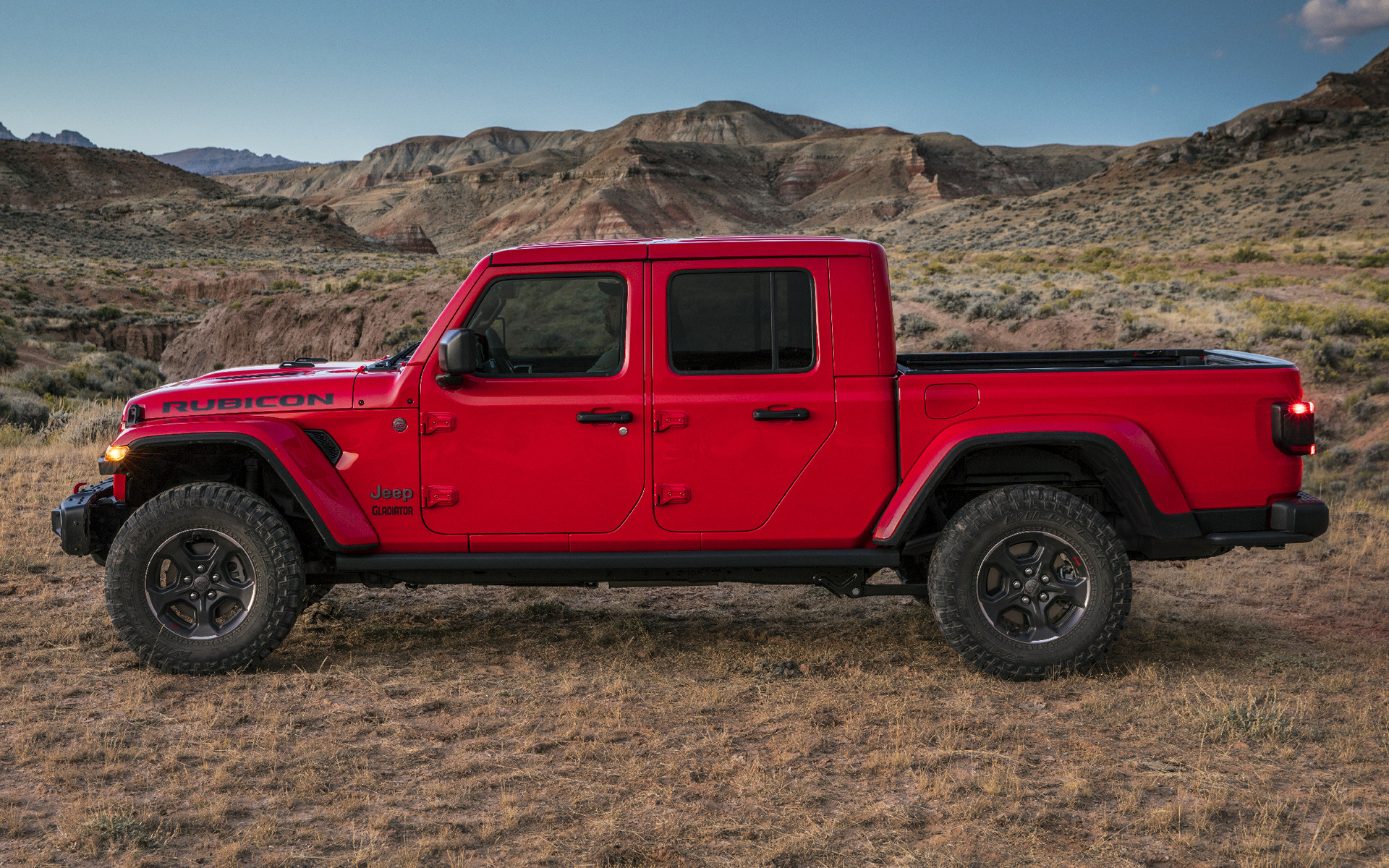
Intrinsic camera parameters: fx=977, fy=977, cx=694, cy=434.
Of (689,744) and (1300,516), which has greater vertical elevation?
(1300,516)

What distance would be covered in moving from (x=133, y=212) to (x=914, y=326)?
287 ft

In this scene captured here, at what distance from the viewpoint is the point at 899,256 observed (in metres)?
41.6

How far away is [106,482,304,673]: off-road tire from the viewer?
16.3 feet

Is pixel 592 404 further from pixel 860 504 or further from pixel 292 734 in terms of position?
pixel 292 734

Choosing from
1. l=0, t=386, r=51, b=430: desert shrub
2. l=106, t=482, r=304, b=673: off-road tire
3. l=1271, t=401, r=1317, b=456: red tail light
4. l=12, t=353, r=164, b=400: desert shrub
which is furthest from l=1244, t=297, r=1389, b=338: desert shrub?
l=12, t=353, r=164, b=400: desert shrub

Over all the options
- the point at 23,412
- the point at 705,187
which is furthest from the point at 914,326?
the point at 705,187

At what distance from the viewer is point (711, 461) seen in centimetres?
490

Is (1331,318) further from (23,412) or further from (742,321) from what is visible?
(23,412)

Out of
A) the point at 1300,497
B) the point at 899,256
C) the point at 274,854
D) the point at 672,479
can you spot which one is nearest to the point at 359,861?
the point at 274,854

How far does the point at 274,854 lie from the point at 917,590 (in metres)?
3.28

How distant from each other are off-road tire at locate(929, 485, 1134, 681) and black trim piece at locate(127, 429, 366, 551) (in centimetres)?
296

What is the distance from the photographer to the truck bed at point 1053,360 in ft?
18.3

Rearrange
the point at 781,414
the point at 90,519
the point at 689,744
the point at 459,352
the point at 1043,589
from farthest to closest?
the point at 90,519
the point at 1043,589
the point at 781,414
the point at 459,352
the point at 689,744

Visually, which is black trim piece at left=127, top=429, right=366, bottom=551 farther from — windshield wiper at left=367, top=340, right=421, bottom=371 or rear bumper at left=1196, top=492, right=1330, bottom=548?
rear bumper at left=1196, top=492, right=1330, bottom=548
